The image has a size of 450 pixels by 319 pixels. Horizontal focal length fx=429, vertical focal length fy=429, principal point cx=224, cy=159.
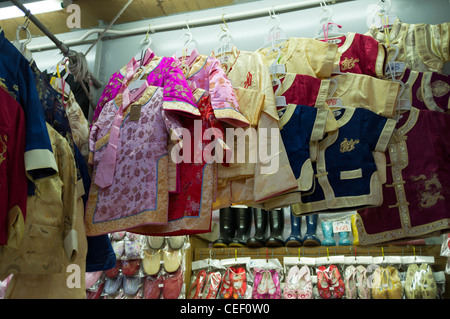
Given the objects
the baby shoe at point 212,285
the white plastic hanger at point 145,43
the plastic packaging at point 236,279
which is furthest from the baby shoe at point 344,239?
the white plastic hanger at point 145,43

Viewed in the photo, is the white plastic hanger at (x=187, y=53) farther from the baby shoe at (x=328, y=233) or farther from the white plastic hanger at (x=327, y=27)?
the baby shoe at (x=328, y=233)

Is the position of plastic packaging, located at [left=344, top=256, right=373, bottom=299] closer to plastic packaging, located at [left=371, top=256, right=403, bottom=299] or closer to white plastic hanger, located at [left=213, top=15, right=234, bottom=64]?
plastic packaging, located at [left=371, top=256, right=403, bottom=299]

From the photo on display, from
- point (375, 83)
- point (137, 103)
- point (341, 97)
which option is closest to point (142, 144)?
point (137, 103)

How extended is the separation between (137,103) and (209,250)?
6.22 feet

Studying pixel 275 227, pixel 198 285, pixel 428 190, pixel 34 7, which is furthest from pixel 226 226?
pixel 34 7

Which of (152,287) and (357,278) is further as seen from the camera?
(152,287)

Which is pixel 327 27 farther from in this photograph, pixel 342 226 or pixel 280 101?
pixel 342 226

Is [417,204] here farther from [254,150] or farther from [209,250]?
[209,250]

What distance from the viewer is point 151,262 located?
3.62 meters

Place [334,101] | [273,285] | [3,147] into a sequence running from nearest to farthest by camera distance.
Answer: [3,147] → [334,101] → [273,285]

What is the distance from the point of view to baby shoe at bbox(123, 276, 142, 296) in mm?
3539

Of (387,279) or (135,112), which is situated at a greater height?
(135,112)

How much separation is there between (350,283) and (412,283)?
44 cm

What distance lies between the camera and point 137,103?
2.20m
